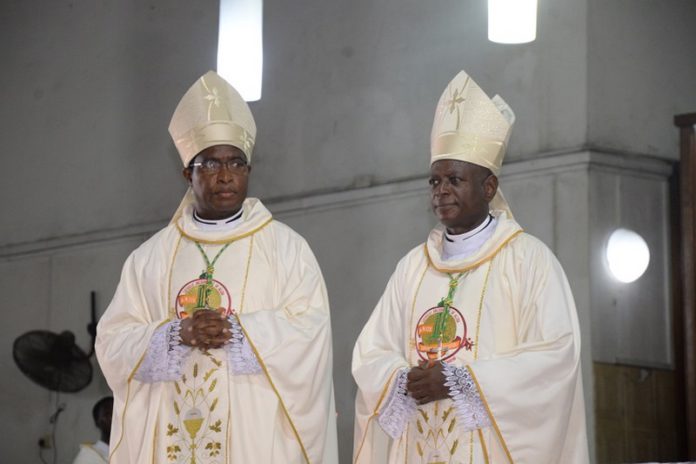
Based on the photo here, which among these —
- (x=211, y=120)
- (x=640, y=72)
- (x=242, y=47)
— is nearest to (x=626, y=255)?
(x=640, y=72)

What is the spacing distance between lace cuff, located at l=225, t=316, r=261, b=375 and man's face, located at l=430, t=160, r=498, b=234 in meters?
0.91

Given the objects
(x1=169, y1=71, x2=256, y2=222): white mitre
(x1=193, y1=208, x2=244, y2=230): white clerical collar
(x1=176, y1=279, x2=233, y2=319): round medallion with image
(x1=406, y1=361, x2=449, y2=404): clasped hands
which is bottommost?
(x1=406, y1=361, x2=449, y2=404): clasped hands

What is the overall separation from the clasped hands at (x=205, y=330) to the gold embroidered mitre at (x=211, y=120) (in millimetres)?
807

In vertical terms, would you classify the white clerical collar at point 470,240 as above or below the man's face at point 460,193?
below

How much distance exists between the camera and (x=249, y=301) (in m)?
6.32

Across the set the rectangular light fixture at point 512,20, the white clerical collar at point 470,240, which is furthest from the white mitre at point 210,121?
the rectangular light fixture at point 512,20

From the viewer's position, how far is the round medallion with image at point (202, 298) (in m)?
6.30

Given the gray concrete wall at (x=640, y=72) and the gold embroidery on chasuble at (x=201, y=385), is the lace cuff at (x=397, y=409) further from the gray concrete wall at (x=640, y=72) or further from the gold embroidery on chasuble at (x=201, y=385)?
the gray concrete wall at (x=640, y=72)

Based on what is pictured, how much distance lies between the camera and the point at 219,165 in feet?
21.1

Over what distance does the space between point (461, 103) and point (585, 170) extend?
2.30m

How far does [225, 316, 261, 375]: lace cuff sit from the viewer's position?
6090mm

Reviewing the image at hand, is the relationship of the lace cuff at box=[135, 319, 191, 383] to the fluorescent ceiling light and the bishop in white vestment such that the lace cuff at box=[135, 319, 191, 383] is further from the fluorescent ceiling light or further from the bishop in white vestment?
the fluorescent ceiling light

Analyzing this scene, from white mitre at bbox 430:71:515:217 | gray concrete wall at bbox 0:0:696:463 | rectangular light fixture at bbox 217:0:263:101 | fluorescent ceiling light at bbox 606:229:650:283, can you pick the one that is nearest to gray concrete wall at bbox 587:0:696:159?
gray concrete wall at bbox 0:0:696:463

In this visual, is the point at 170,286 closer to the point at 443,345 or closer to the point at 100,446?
the point at 443,345
